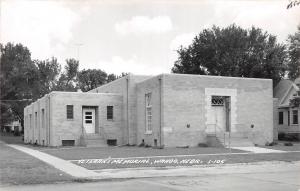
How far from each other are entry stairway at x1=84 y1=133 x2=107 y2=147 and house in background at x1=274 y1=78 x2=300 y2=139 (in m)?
17.9

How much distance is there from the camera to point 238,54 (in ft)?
165

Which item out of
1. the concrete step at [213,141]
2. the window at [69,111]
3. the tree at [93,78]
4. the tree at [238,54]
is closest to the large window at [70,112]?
the window at [69,111]

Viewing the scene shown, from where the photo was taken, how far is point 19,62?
6825 cm

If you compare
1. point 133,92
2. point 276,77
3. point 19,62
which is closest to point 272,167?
point 133,92

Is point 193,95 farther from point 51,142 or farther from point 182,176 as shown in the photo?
point 182,176

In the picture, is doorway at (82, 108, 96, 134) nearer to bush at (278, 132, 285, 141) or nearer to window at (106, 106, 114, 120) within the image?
window at (106, 106, 114, 120)

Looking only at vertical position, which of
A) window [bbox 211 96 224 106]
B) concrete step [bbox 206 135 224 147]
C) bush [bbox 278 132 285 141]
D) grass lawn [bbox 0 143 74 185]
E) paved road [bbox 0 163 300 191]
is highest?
window [bbox 211 96 224 106]

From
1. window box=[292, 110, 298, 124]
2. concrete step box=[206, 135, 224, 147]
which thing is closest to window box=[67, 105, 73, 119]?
concrete step box=[206, 135, 224, 147]

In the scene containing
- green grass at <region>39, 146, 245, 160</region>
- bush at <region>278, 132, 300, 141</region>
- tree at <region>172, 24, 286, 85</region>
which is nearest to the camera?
green grass at <region>39, 146, 245, 160</region>

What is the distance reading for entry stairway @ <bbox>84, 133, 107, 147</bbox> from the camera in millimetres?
33284

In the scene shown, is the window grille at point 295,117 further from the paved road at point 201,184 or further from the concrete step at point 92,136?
the paved road at point 201,184

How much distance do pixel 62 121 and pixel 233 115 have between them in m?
12.2

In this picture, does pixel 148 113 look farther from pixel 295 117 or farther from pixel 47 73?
pixel 47 73

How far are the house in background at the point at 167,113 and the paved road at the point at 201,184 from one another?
41.2 feet
